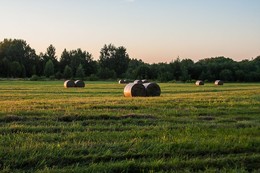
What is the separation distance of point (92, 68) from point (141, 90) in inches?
4778

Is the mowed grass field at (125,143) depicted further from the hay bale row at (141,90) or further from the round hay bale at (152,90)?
the round hay bale at (152,90)

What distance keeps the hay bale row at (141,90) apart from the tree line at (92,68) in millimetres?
70979

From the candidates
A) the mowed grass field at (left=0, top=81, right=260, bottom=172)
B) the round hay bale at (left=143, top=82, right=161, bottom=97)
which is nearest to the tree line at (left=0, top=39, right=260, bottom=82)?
the round hay bale at (left=143, top=82, right=161, bottom=97)

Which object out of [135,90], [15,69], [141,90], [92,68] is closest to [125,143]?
[135,90]

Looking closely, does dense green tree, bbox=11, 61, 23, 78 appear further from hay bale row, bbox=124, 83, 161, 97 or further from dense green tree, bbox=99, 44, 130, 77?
hay bale row, bbox=124, 83, 161, 97

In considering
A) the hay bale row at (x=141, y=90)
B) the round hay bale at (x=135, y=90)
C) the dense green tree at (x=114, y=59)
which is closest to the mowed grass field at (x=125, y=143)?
the round hay bale at (x=135, y=90)

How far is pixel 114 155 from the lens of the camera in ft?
25.6

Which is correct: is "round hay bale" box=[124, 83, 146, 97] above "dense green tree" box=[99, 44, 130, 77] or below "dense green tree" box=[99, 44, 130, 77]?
below

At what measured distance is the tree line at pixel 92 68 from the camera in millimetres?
114562

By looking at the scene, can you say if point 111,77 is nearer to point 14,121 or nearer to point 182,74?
point 182,74

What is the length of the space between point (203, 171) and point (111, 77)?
12602cm

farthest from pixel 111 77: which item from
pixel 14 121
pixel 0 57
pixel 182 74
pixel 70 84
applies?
pixel 14 121

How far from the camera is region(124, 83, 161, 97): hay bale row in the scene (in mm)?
28797

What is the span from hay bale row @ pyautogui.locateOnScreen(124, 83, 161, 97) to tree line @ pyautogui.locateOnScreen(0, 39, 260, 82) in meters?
71.0
